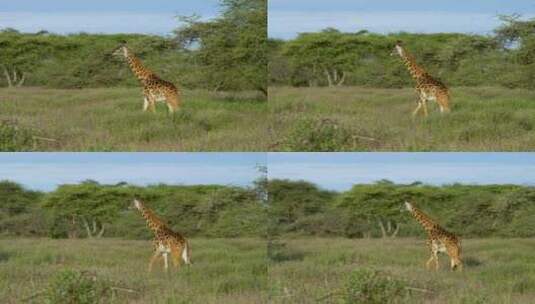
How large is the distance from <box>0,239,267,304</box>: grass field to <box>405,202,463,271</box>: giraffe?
1.06m

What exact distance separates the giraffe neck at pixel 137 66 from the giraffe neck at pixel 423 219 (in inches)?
78.6

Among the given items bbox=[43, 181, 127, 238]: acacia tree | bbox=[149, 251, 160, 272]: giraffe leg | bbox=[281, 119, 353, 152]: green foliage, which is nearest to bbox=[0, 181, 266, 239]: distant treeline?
bbox=[43, 181, 127, 238]: acacia tree

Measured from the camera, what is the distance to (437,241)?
21.4 feet

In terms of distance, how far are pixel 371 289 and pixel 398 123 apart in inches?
43.5

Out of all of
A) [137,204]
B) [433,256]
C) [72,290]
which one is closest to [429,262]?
[433,256]

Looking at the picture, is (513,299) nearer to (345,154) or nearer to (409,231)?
(409,231)

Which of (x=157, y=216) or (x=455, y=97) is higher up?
(x=455, y=97)

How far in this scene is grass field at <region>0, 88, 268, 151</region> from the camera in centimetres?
644

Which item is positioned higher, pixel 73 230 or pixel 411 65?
pixel 411 65

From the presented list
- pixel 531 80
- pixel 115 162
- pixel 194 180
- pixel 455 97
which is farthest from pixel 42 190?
pixel 531 80

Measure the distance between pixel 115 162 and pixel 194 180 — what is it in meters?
0.52

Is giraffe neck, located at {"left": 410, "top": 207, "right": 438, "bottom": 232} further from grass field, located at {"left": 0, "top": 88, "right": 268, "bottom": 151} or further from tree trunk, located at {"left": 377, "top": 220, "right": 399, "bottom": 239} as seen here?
grass field, located at {"left": 0, "top": 88, "right": 268, "bottom": 151}

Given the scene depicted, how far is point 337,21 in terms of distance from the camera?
654cm

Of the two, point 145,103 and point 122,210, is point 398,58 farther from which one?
point 122,210
